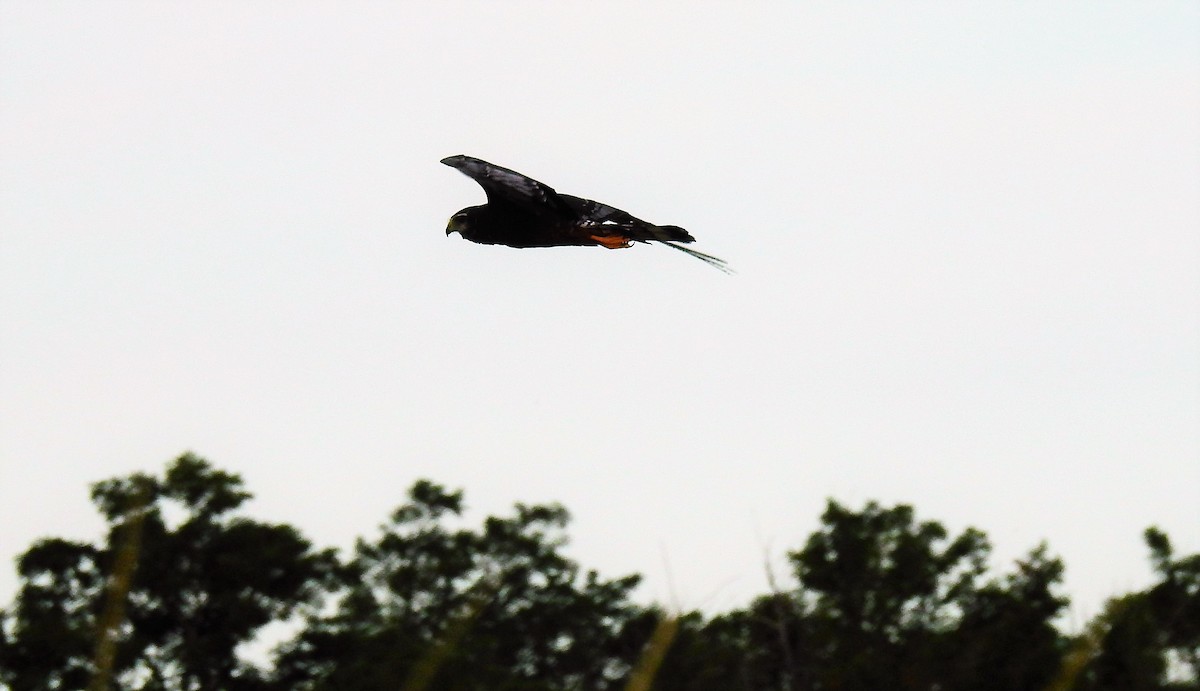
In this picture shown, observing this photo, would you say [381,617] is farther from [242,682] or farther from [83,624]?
[83,624]

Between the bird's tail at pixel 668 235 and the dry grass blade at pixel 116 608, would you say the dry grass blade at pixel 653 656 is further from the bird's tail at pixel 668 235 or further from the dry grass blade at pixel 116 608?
the bird's tail at pixel 668 235

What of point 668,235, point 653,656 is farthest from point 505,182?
point 653,656

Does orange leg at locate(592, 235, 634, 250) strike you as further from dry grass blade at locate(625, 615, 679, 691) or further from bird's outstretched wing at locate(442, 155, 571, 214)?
dry grass blade at locate(625, 615, 679, 691)

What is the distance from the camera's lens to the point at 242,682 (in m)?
35.0

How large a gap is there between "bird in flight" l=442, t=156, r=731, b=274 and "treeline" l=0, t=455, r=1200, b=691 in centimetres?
1889

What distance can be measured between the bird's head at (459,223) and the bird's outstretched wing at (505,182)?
79 cm

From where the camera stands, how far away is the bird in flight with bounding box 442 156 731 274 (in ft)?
31.1

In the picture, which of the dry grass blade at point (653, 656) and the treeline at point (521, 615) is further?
the treeline at point (521, 615)

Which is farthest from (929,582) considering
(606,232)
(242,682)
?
(606,232)

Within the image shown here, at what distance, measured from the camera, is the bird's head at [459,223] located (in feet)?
34.5

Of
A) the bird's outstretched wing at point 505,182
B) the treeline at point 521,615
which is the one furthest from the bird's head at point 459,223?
the treeline at point 521,615

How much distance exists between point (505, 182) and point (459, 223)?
1.63 meters

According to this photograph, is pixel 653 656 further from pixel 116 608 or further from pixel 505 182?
pixel 505 182

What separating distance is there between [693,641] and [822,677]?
7.24ft
